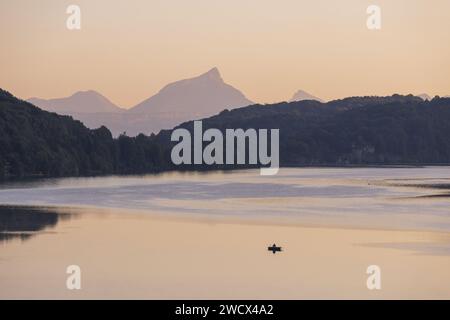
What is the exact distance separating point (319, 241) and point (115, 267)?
1030 centimetres

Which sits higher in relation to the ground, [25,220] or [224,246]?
[25,220]

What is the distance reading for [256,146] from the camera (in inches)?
7180

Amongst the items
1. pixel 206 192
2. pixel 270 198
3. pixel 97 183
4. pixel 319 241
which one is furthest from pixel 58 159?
pixel 319 241

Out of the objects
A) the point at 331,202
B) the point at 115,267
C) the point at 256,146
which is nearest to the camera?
the point at 115,267

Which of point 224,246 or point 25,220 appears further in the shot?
point 25,220

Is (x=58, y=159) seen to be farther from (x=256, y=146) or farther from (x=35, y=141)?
(x=256, y=146)

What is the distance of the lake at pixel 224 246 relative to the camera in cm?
3109

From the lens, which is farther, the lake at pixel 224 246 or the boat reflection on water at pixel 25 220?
the boat reflection on water at pixel 25 220

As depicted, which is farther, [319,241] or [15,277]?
[319,241]

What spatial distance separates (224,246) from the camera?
1608 inches

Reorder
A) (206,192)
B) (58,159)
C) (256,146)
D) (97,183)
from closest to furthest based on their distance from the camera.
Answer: (206,192) < (97,183) < (58,159) < (256,146)

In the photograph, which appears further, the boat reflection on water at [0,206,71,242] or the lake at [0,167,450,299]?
the boat reflection on water at [0,206,71,242]

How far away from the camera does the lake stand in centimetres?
3109
